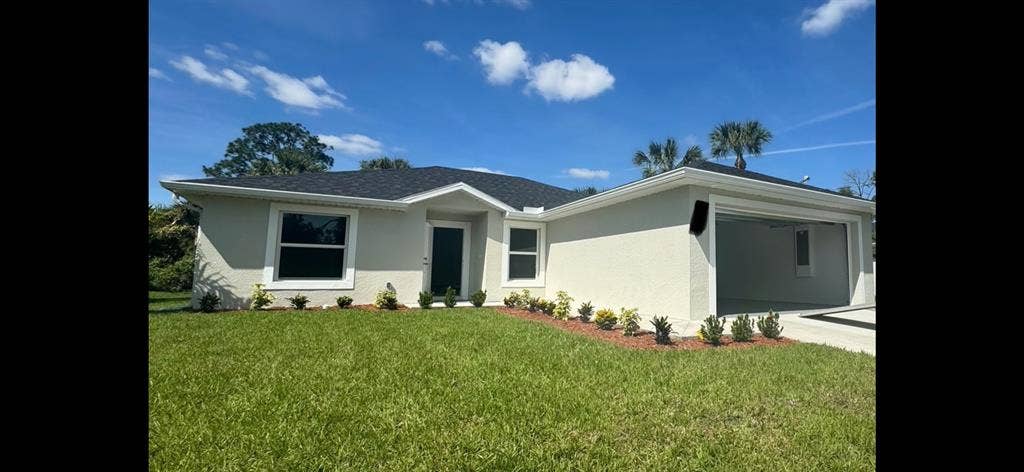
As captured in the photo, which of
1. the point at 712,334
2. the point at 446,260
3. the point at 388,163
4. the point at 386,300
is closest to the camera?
the point at 712,334

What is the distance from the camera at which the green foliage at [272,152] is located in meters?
46.7

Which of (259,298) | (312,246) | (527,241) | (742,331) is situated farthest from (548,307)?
(259,298)

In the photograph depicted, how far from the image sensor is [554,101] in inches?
568

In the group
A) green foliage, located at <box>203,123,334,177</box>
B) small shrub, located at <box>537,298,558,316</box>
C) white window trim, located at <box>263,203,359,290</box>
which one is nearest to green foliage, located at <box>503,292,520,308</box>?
small shrub, located at <box>537,298,558,316</box>

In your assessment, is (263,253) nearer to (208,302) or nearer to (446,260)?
(208,302)

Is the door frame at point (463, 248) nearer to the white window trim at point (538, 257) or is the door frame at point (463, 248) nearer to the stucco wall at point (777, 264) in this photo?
the white window trim at point (538, 257)

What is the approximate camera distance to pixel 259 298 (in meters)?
9.29

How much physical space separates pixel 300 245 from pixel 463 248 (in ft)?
15.2

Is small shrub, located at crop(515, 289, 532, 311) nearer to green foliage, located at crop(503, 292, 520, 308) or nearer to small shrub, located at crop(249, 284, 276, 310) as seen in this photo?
green foliage, located at crop(503, 292, 520, 308)
